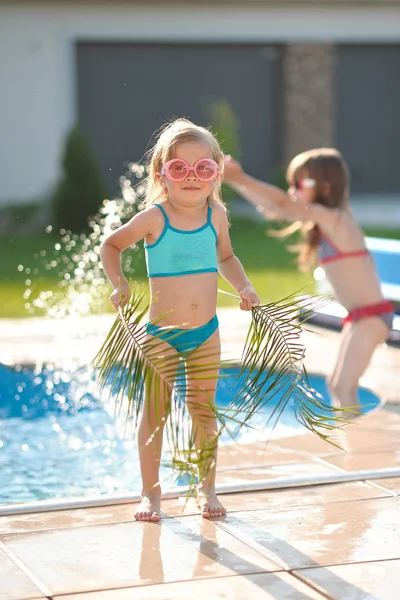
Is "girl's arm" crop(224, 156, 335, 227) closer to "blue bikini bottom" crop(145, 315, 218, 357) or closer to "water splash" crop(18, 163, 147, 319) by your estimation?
"water splash" crop(18, 163, 147, 319)

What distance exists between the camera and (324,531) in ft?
11.9

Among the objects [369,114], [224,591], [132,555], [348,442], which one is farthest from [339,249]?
[369,114]

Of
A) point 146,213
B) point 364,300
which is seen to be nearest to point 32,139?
point 364,300

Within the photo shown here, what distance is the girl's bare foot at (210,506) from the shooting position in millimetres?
Result: 3803

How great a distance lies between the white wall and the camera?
17016 millimetres

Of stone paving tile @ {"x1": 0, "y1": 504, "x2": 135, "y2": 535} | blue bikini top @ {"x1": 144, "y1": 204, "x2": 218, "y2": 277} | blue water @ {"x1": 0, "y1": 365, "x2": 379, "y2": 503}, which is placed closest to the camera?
stone paving tile @ {"x1": 0, "y1": 504, "x2": 135, "y2": 535}

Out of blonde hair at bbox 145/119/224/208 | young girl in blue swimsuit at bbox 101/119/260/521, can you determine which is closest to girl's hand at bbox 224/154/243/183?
blonde hair at bbox 145/119/224/208

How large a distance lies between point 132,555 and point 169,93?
15717 mm

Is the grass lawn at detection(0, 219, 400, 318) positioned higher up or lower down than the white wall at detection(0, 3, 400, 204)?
lower down

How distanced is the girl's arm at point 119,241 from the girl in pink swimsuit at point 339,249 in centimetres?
168

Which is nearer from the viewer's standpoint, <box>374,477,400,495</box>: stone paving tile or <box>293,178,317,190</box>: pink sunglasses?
<box>374,477,400,495</box>: stone paving tile

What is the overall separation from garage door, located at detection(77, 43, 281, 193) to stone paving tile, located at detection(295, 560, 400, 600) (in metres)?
15.0

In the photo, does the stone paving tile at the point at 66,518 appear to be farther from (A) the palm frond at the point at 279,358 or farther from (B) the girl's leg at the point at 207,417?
(A) the palm frond at the point at 279,358

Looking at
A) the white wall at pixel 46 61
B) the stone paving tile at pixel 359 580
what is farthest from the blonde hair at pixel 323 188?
the white wall at pixel 46 61
